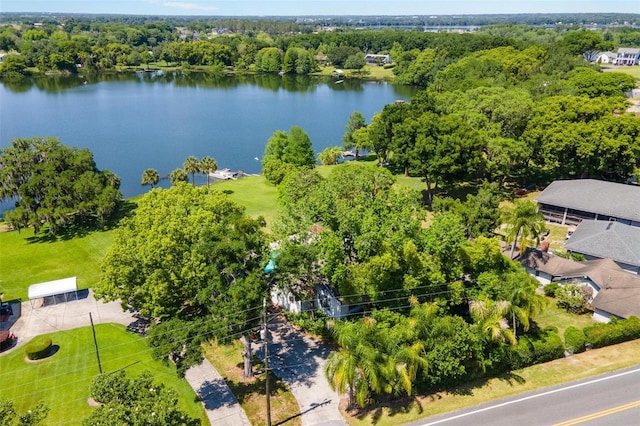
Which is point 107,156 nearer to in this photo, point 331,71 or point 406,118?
point 406,118

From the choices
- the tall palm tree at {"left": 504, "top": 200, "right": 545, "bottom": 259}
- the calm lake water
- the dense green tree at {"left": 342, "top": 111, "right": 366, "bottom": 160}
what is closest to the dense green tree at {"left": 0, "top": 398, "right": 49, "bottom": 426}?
the tall palm tree at {"left": 504, "top": 200, "right": 545, "bottom": 259}

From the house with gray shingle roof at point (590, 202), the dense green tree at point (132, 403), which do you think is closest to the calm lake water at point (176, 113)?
the house with gray shingle roof at point (590, 202)

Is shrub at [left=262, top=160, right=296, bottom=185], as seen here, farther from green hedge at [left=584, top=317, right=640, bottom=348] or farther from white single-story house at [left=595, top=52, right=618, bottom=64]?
white single-story house at [left=595, top=52, right=618, bottom=64]

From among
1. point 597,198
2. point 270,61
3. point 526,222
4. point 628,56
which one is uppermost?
point 628,56

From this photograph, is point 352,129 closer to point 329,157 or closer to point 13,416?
point 329,157

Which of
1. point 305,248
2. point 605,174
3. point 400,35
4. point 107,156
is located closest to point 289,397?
point 305,248

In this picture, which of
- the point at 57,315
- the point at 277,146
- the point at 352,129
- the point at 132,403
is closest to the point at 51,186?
the point at 57,315
